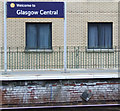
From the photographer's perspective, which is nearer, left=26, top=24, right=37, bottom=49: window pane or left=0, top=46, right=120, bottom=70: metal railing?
Answer: left=0, top=46, right=120, bottom=70: metal railing

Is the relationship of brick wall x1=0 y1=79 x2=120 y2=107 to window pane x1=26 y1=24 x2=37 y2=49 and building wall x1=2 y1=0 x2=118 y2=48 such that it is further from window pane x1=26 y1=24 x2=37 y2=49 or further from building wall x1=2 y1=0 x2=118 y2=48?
window pane x1=26 y1=24 x2=37 y2=49

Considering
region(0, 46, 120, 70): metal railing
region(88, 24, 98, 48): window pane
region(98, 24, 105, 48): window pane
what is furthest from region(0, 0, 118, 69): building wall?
region(98, 24, 105, 48): window pane

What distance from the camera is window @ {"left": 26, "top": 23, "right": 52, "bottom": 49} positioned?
1178 centimetres

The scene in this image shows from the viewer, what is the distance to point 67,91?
6637 mm

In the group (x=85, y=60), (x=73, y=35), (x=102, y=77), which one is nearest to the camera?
(x=102, y=77)

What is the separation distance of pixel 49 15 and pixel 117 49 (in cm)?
547

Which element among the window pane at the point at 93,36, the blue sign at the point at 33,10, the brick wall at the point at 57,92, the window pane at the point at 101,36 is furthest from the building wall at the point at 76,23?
the brick wall at the point at 57,92

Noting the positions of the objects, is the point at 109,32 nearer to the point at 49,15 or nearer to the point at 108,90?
the point at 49,15

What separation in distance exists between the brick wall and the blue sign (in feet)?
10.4

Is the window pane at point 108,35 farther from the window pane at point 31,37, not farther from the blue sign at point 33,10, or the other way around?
the blue sign at point 33,10

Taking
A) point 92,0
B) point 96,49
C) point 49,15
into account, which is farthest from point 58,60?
point 92,0

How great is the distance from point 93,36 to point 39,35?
11.1 ft

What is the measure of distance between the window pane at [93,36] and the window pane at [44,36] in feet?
8.26

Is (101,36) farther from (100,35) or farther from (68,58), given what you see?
(68,58)
